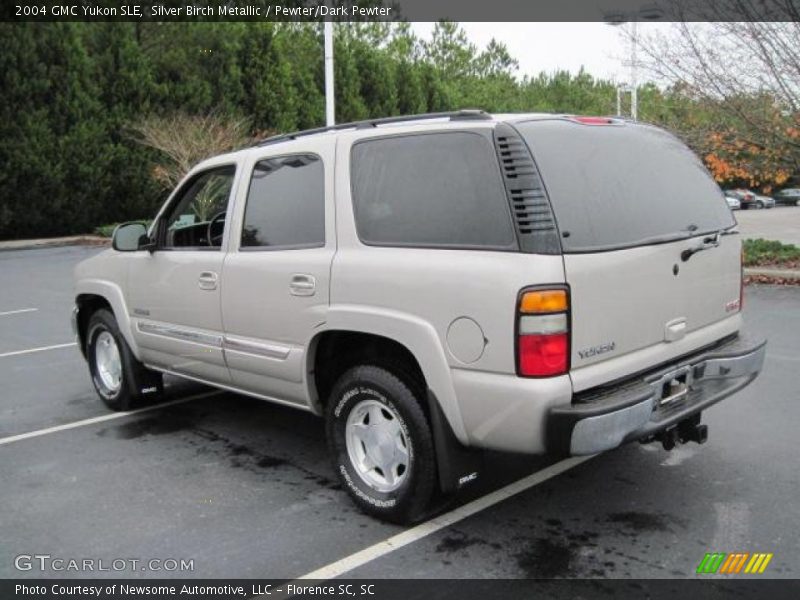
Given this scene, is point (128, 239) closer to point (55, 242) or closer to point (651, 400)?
point (651, 400)

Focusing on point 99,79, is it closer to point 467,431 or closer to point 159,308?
point 159,308

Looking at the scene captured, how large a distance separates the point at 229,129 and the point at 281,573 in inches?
946

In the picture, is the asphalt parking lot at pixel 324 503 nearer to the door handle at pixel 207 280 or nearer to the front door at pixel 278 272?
the front door at pixel 278 272

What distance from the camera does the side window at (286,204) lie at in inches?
168

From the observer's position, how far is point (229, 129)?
84.8ft

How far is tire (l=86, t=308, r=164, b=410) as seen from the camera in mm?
5809

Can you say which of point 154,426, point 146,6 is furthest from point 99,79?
point 154,426

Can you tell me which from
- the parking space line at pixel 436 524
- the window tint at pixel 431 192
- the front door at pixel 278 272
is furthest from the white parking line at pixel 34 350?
the parking space line at pixel 436 524

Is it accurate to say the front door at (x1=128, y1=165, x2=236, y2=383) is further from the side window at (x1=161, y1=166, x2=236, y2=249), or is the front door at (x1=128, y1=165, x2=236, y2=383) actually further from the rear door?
the rear door

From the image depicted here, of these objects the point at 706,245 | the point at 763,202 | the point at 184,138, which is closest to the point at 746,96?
the point at 706,245

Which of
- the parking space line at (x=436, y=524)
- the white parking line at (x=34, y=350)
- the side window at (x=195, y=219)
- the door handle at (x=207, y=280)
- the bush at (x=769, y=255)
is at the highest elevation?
the side window at (x=195, y=219)

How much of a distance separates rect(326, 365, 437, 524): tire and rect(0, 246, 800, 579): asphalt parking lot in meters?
0.15

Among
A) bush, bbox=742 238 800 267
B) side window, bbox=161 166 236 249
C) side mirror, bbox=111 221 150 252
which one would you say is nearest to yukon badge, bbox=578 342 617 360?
side window, bbox=161 166 236 249

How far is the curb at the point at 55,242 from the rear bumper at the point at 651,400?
2284 cm
